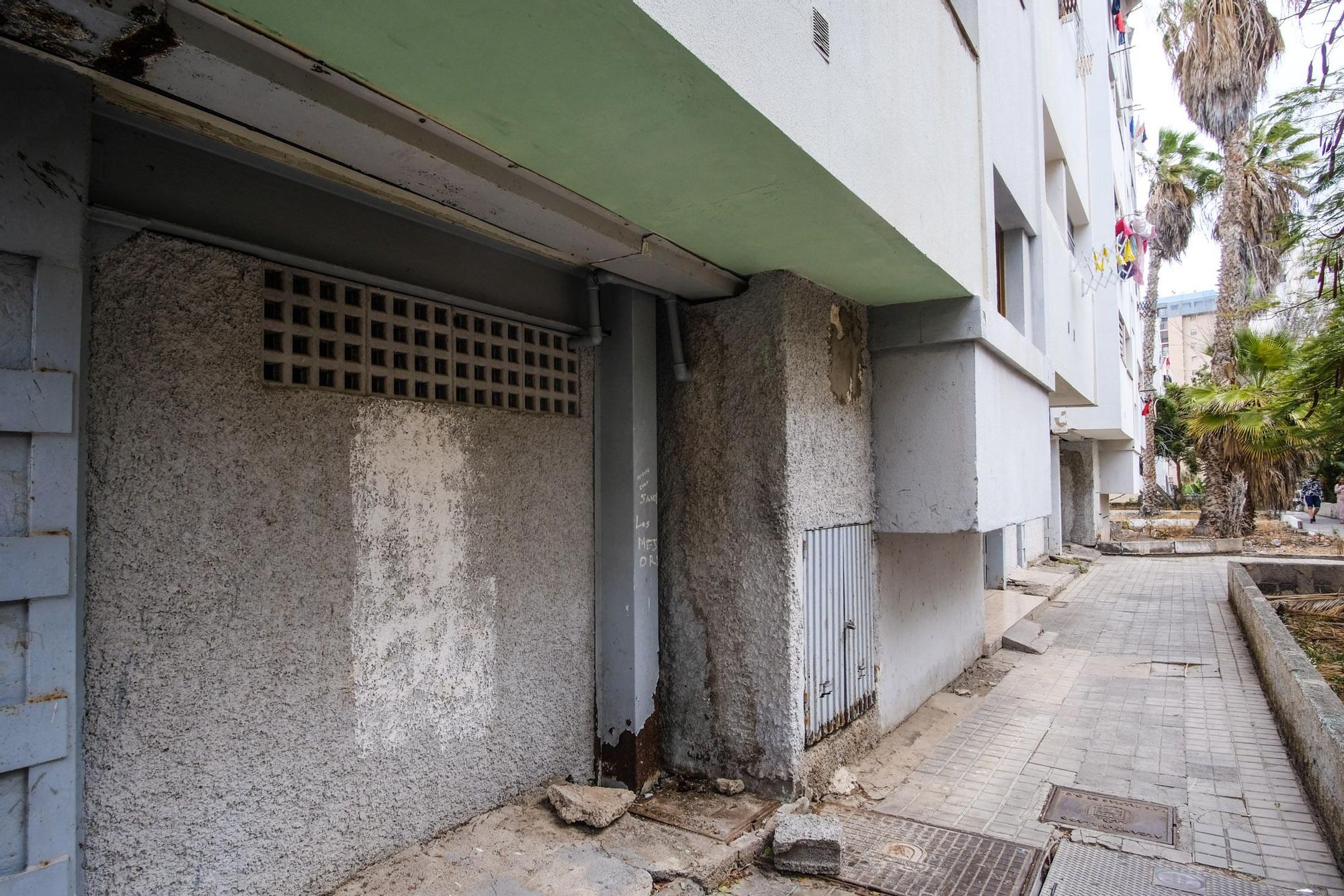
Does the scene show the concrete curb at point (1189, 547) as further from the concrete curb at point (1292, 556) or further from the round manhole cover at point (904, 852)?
the round manhole cover at point (904, 852)

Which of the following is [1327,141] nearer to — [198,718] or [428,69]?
[428,69]

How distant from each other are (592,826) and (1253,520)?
2275 centimetres

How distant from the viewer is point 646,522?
15.1ft

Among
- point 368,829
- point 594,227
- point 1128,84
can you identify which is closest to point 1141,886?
point 368,829

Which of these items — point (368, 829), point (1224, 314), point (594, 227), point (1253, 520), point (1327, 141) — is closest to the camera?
point (368, 829)

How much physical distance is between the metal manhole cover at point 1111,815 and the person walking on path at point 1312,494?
3293 cm

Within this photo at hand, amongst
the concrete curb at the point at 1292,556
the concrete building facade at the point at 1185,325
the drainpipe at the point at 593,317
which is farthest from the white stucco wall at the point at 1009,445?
the concrete building facade at the point at 1185,325

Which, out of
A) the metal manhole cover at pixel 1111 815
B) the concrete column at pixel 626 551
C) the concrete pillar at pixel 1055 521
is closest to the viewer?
the metal manhole cover at pixel 1111 815

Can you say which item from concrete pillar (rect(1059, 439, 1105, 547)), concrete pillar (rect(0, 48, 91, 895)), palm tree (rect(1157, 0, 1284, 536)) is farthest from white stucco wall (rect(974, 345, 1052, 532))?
concrete pillar (rect(1059, 439, 1105, 547))

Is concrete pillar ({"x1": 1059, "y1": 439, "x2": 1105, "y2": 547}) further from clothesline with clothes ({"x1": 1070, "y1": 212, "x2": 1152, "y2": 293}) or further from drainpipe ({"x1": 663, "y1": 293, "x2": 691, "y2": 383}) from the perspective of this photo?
drainpipe ({"x1": 663, "y1": 293, "x2": 691, "y2": 383})

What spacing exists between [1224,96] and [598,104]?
21.5 m

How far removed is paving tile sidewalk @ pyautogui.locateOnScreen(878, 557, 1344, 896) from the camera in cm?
411

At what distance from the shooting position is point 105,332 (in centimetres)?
254

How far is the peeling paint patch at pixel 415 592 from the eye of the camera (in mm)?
3322
